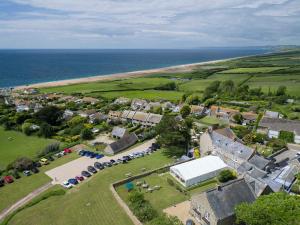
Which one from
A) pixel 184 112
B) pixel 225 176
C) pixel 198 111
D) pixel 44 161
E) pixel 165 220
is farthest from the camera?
pixel 198 111

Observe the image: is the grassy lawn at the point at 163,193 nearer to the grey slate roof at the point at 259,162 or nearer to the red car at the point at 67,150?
the grey slate roof at the point at 259,162

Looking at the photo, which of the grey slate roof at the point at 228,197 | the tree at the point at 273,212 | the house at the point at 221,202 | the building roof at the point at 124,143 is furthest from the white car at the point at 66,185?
the tree at the point at 273,212

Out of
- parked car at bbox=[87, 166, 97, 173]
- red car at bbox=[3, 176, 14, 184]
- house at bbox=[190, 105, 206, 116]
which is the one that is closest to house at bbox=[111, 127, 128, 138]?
parked car at bbox=[87, 166, 97, 173]

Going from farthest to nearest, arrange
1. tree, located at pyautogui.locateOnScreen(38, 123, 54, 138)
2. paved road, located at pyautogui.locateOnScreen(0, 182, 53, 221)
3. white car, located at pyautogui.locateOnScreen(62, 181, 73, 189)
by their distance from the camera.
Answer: tree, located at pyautogui.locateOnScreen(38, 123, 54, 138) → white car, located at pyautogui.locateOnScreen(62, 181, 73, 189) → paved road, located at pyautogui.locateOnScreen(0, 182, 53, 221)

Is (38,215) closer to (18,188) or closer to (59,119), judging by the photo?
(18,188)

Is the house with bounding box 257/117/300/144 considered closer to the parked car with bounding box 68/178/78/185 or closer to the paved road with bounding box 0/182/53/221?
the parked car with bounding box 68/178/78/185

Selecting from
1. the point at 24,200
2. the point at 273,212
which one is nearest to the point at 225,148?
the point at 273,212

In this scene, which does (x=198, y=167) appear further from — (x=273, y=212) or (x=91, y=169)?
(x=91, y=169)
